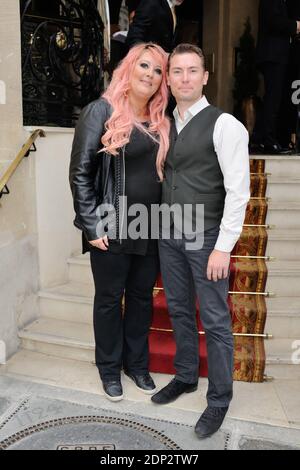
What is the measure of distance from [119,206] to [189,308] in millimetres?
699

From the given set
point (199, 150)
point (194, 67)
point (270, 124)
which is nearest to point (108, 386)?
point (199, 150)

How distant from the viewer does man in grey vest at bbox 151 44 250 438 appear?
225 centimetres

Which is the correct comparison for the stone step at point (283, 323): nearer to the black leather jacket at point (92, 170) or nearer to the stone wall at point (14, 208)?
the black leather jacket at point (92, 170)

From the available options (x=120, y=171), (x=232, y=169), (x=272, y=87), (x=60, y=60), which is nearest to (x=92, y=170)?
(x=120, y=171)

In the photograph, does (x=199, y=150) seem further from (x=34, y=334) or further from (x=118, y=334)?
(x=34, y=334)

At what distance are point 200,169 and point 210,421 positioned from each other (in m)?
1.31

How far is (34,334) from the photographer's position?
3436 mm

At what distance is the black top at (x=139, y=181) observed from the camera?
8.22 feet

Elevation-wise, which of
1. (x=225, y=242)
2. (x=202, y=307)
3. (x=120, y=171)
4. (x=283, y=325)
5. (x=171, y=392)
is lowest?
(x=171, y=392)

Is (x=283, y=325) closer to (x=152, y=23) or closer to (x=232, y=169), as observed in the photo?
(x=232, y=169)

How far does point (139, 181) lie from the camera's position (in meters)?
2.57

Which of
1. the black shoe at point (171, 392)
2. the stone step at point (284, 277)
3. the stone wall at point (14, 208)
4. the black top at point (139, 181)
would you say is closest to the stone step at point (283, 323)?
the stone step at point (284, 277)

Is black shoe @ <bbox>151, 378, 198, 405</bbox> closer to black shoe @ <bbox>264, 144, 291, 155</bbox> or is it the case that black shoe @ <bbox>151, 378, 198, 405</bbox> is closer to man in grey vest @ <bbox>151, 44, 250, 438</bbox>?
man in grey vest @ <bbox>151, 44, 250, 438</bbox>

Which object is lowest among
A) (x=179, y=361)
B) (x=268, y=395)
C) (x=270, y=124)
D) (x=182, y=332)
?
(x=268, y=395)
